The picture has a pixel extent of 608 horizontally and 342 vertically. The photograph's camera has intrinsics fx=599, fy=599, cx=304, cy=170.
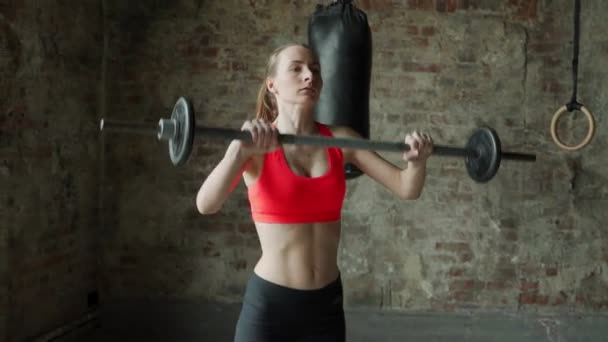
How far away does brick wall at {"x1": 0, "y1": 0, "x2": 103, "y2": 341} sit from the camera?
2.92 m

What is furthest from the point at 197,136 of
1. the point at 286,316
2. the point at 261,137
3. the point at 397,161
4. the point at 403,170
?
the point at 397,161

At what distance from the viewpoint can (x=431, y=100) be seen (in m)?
3.87

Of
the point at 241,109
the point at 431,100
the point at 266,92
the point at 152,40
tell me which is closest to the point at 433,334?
the point at 431,100

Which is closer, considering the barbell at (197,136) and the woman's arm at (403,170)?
the barbell at (197,136)

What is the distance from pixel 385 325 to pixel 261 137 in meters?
2.46

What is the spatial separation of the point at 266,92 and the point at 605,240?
2.78 m

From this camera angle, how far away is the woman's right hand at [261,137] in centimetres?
175

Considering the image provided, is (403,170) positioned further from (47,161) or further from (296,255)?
(47,161)

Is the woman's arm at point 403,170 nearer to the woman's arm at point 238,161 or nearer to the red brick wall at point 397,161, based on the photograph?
the woman's arm at point 238,161

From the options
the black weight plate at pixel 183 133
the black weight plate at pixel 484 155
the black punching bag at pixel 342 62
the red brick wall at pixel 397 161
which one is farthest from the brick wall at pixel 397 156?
the black weight plate at pixel 183 133

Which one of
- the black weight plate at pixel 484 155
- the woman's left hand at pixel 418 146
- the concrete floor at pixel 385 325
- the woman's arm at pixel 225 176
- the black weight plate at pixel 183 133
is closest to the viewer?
the black weight plate at pixel 183 133

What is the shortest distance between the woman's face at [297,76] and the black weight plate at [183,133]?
0.36 m

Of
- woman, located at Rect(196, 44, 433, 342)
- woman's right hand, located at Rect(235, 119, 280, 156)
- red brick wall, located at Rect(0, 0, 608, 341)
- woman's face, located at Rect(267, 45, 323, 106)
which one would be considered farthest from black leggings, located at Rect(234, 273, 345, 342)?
red brick wall, located at Rect(0, 0, 608, 341)

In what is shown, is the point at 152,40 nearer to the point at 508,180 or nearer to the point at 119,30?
the point at 119,30
